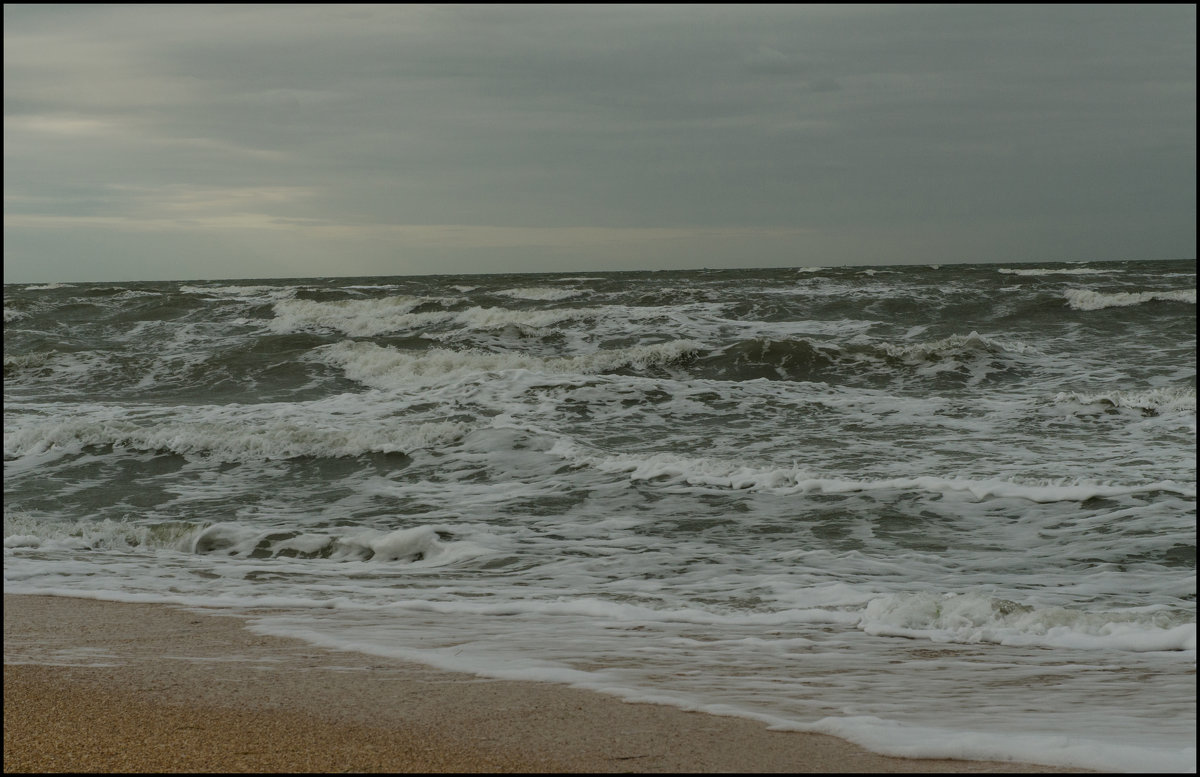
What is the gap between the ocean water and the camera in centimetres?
378

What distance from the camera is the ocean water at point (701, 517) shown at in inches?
149

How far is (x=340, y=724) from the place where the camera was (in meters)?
2.98

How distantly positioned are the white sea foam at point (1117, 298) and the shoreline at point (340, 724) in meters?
23.2

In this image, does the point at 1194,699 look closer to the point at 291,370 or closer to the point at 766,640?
the point at 766,640

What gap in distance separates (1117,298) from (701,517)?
2092 cm

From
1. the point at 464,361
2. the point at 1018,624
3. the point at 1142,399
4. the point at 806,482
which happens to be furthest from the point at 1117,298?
the point at 1018,624

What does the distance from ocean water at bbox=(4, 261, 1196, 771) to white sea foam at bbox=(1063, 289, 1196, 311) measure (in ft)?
15.5

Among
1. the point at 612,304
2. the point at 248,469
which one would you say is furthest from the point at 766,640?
the point at 612,304

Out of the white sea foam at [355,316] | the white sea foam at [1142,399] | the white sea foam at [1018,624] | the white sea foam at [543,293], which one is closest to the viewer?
the white sea foam at [1018,624]

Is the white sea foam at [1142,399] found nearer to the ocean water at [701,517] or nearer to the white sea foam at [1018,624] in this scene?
the ocean water at [701,517]

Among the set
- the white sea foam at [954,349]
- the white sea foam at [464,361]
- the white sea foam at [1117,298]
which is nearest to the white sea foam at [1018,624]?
the white sea foam at [464,361]

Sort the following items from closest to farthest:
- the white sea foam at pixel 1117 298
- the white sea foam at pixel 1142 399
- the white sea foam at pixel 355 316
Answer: the white sea foam at pixel 1142 399 < the white sea foam at pixel 1117 298 < the white sea foam at pixel 355 316

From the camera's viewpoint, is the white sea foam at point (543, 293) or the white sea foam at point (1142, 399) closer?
the white sea foam at point (1142, 399)

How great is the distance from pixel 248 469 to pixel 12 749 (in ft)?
24.3
